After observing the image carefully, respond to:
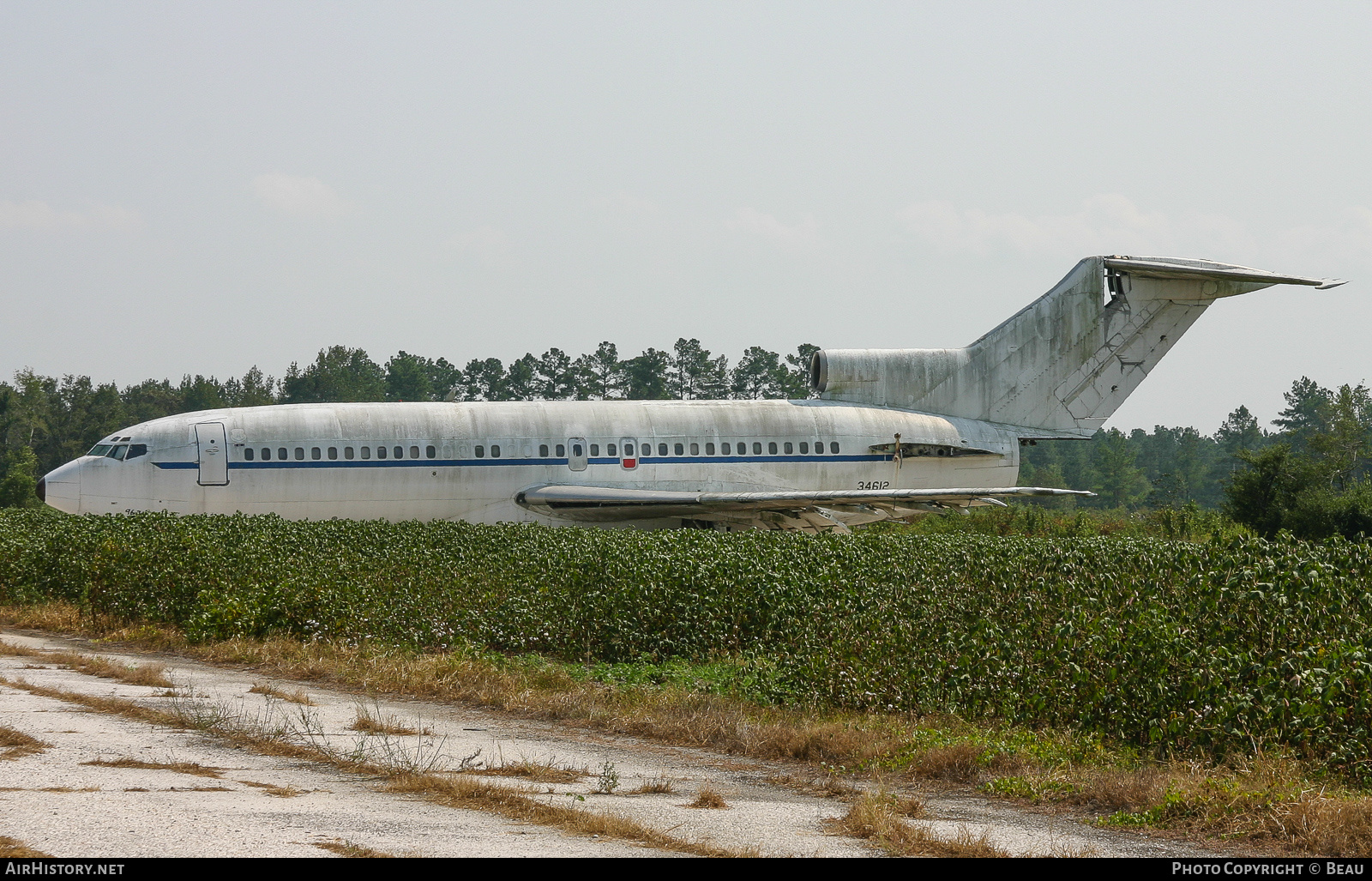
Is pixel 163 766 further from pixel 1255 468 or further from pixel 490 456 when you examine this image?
pixel 1255 468

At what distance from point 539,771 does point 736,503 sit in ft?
63.3

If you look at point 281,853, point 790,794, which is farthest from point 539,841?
point 790,794

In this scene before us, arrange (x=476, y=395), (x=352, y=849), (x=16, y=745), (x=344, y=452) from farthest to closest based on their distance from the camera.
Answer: (x=476, y=395) → (x=344, y=452) → (x=16, y=745) → (x=352, y=849)

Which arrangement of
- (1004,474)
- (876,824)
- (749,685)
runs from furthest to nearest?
(1004,474) < (749,685) < (876,824)

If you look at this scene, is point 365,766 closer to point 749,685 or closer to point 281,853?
point 281,853

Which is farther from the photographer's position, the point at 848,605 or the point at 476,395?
the point at 476,395

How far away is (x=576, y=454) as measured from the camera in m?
29.6

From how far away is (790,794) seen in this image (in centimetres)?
884

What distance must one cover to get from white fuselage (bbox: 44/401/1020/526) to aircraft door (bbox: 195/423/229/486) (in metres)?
0.02

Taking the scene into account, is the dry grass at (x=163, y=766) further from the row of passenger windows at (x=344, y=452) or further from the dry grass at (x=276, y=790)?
the row of passenger windows at (x=344, y=452)

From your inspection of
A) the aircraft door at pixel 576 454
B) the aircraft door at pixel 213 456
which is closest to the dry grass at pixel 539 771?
the aircraft door at pixel 213 456

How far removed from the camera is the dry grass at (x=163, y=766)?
8602mm

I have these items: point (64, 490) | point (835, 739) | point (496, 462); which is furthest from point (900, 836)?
point (64, 490)
